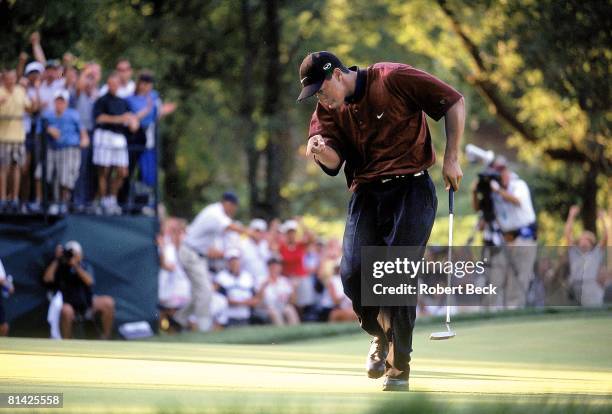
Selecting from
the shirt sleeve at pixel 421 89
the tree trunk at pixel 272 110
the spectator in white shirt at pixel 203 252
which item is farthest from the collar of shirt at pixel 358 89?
the tree trunk at pixel 272 110

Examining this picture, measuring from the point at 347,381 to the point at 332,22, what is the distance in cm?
2530

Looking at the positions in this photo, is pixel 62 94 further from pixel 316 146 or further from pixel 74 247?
pixel 316 146

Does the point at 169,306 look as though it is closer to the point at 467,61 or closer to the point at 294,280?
the point at 294,280

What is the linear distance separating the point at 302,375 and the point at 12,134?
8912mm

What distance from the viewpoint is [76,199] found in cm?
1677

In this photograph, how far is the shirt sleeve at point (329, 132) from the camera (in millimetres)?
7903

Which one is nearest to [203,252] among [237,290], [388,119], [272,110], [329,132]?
[237,290]

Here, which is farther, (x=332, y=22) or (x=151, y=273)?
(x=332, y=22)

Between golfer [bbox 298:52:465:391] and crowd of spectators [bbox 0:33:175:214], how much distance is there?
28.8ft

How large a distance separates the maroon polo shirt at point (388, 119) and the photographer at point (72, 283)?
338 inches

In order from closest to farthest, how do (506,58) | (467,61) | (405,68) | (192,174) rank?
(405,68) < (506,58) < (467,61) < (192,174)

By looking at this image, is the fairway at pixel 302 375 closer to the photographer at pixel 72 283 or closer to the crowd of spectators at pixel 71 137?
the photographer at pixel 72 283

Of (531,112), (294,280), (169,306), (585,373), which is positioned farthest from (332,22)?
(585,373)

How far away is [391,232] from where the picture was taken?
793 centimetres
